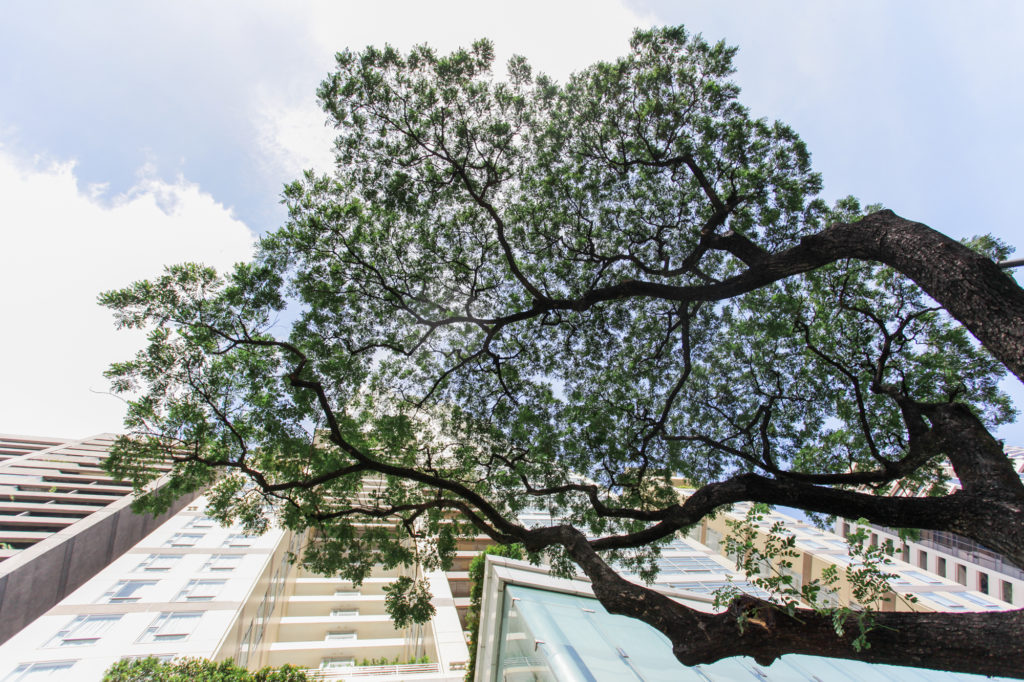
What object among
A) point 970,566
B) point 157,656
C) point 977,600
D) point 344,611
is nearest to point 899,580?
point 977,600

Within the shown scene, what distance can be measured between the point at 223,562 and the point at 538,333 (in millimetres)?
25153

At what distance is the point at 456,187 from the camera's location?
865 cm

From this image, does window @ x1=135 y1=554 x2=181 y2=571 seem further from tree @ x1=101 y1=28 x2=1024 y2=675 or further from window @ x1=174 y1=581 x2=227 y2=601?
tree @ x1=101 y1=28 x2=1024 y2=675

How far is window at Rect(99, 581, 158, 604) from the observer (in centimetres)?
1927

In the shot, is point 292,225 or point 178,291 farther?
point 292,225

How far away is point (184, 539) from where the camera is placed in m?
26.8

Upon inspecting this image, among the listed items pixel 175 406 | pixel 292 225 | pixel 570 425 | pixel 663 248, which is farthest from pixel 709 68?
pixel 175 406

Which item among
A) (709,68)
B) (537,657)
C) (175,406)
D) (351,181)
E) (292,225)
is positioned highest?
(709,68)

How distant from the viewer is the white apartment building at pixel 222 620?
53.5ft

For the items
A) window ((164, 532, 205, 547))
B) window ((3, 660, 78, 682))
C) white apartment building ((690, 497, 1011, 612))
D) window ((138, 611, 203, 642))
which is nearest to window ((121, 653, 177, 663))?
window ((138, 611, 203, 642))

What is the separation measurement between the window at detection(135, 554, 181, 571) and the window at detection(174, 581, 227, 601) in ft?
8.83

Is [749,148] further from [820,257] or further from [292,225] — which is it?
[292,225]

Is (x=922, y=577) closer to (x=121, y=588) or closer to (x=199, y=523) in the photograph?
(x=121, y=588)

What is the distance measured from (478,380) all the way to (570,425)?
2.27m
